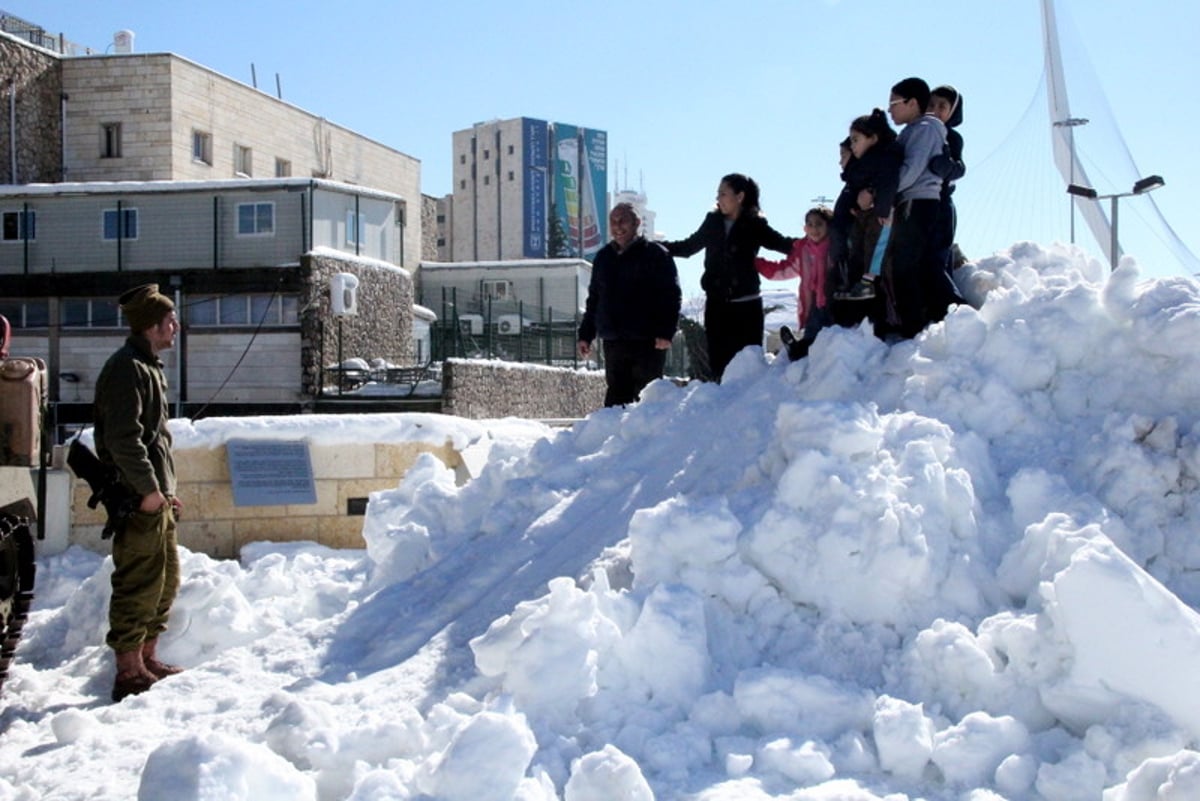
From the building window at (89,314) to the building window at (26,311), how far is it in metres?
0.48

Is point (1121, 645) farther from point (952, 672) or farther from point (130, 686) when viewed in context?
point (130, 686)

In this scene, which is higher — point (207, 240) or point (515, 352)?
point (207, 240)

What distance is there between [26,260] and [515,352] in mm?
11538

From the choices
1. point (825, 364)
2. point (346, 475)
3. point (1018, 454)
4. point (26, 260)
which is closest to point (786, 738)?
point (1018, 454)

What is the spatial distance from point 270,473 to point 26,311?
840 inches

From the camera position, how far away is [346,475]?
319 inches

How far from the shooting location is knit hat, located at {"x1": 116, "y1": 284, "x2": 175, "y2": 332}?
194 inches

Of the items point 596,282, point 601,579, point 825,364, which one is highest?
point 596,282

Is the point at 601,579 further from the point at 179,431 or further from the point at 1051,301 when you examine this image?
the point at 179,431

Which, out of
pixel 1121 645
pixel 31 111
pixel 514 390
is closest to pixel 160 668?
pixel 1121 645

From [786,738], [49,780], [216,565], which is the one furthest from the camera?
[216,565]

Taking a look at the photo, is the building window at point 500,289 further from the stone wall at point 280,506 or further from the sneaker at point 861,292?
the sneaker at point 861,292

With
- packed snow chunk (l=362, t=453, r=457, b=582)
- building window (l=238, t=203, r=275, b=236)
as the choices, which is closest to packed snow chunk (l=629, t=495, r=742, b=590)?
Result: packed snow chunk (l=362, t=453, r=457, b=582)

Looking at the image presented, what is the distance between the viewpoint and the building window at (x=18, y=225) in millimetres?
26656
